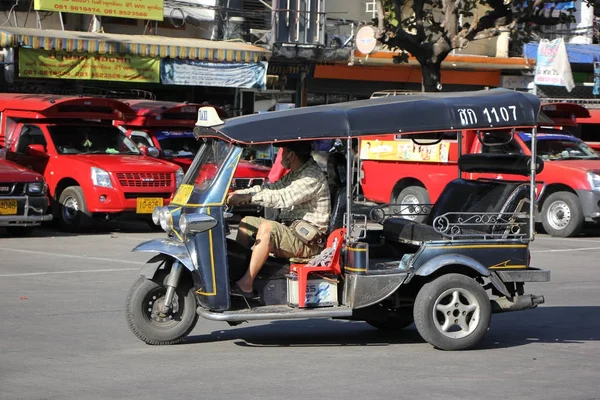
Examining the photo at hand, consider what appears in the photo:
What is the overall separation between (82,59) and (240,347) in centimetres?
1567

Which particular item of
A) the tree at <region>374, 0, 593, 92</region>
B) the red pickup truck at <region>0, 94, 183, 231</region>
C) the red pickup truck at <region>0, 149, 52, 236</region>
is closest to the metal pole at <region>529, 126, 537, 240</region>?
the red pickup truck at <region>0, 94, 183, 231</region>

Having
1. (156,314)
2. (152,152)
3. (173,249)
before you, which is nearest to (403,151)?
(152,152)

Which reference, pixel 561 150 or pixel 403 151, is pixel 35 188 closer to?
pixel 403 151

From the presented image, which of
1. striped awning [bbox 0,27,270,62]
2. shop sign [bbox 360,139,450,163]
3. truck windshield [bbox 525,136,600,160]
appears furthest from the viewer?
striped awning [bbox 0,27,270,62]

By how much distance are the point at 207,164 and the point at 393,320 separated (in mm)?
2232

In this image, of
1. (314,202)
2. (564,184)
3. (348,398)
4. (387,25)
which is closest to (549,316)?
(314,202)

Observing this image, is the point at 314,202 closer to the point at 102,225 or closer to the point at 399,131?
the point at 399,131

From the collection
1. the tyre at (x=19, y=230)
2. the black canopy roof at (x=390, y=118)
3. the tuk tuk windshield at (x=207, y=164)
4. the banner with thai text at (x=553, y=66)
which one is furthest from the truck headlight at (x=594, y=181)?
the banner with thai text at (x=553, y=66)

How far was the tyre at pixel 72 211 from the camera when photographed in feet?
57.3

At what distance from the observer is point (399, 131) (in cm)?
834

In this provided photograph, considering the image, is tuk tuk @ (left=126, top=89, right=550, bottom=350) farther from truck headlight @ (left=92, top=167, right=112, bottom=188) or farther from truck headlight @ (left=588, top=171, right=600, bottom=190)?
truck headlight @ (left=588, top=171, right=600, bottom=190)

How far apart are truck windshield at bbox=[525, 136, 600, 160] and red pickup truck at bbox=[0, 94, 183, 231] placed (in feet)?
22.4

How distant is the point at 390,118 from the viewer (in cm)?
835

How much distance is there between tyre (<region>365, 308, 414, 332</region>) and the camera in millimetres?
9211
